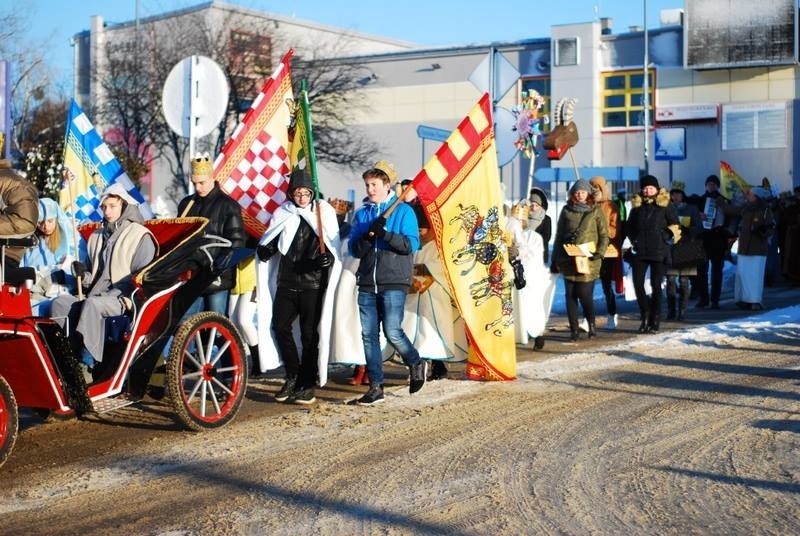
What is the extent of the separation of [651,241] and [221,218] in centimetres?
668

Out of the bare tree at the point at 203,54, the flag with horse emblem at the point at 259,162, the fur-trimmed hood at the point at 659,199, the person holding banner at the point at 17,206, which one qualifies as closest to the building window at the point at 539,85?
the bare tree at the point at 203,54

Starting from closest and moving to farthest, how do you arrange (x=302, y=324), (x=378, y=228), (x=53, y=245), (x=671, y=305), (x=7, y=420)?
1. (x=7, y=420)
2. (x=378, y=228)
3. (x=302, y=324)
4. (x=53, y=245)
5. (x=671, y=305)

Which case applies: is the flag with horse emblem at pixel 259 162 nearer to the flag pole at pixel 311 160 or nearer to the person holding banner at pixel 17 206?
the flag pole at pixel 311 160

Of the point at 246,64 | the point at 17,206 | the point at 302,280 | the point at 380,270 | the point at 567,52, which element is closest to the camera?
the point at 17,206

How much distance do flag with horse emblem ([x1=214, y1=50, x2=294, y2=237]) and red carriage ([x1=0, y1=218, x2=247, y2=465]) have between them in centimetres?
196

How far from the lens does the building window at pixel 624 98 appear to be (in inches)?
2012

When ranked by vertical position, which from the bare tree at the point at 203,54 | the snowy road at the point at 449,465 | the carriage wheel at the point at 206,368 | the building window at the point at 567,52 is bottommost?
the snowy road at the point at 449,465

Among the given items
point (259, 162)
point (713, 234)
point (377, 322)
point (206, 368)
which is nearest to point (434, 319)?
point (377, 322)

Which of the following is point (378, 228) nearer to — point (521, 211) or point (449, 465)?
point (449, 465)

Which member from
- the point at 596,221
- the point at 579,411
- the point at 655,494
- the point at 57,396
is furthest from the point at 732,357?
the point at 57,396

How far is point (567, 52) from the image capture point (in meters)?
50.8

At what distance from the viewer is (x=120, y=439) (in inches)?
334

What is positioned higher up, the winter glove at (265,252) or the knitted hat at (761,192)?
the knitted hat at (761,192)

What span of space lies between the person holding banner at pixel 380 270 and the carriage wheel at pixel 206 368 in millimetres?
1167
